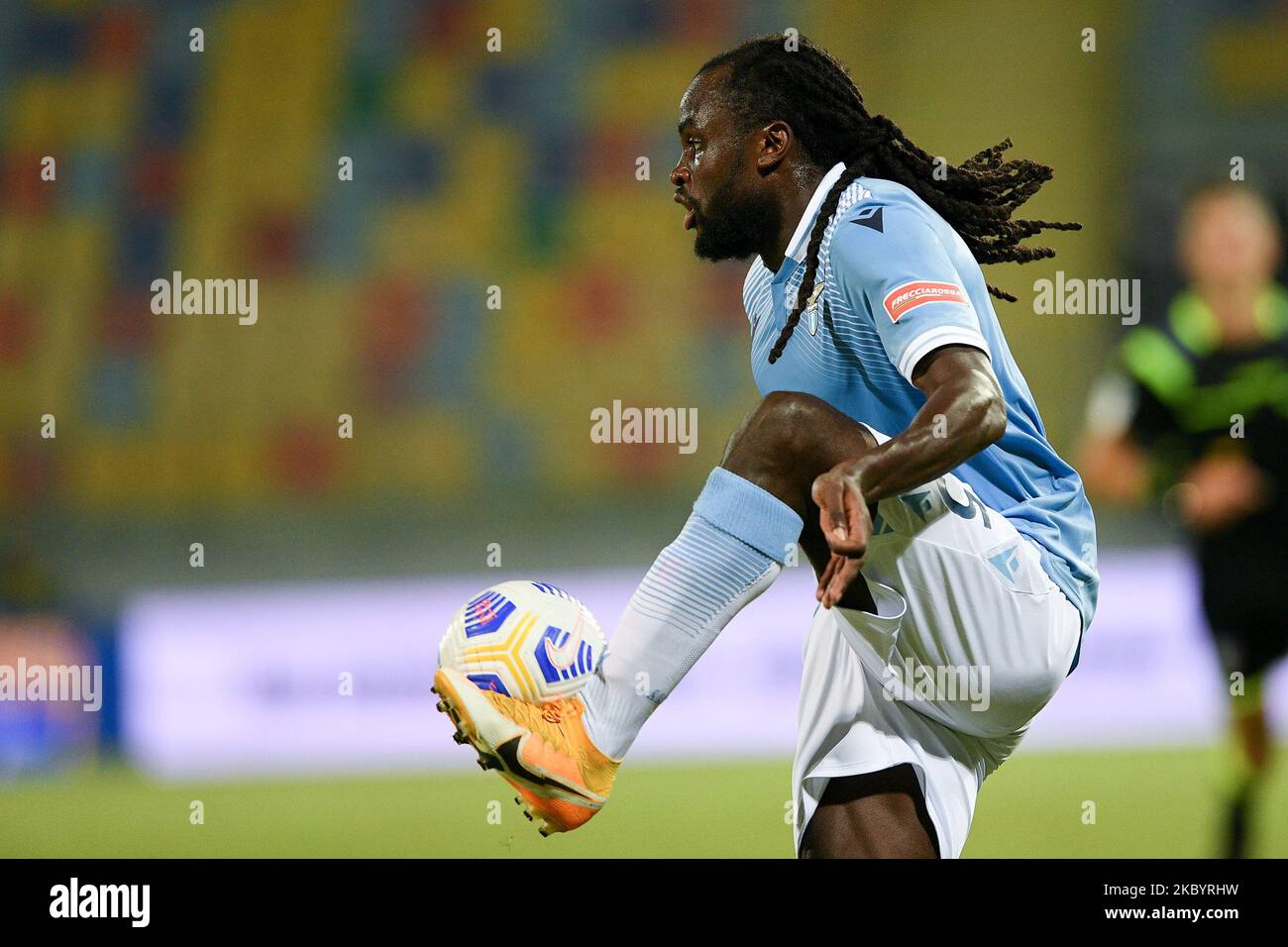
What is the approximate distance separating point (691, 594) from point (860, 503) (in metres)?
0.29

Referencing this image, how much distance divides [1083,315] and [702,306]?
1535 millimetres

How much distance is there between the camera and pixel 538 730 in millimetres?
1824

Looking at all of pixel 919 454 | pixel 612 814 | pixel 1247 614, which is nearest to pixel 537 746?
pixel 919 454

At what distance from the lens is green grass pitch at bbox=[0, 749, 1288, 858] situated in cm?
360

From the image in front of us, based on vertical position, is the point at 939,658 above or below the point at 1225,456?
below

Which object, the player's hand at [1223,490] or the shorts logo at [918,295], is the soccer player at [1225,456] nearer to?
the player's hand at [1223,490]

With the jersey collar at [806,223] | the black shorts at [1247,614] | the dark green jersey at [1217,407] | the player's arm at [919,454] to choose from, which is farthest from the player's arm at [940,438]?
the black shorts at [1247,614]

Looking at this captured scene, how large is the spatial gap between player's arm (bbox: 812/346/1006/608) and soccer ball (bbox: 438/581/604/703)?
0.39 metres

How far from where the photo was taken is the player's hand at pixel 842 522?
1.61 metres

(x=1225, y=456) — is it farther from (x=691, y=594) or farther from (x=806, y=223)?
(x=691, y=594)

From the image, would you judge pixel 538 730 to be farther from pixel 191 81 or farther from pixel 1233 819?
pixel 191 81

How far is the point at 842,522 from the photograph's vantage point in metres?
1.63

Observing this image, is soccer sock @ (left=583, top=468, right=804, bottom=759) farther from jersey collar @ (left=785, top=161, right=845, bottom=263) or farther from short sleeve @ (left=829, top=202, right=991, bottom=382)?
jersey collar @ (left=785, top=161, right=845, bottom=263)
